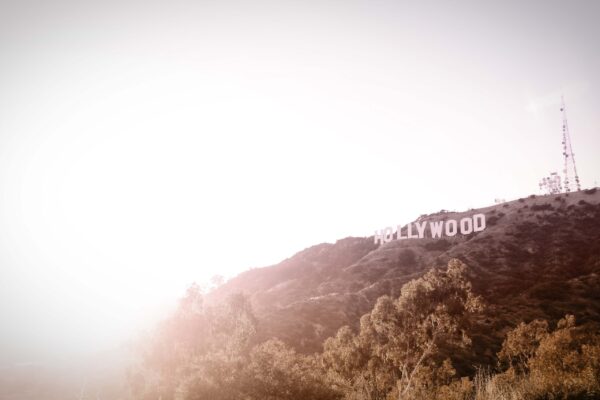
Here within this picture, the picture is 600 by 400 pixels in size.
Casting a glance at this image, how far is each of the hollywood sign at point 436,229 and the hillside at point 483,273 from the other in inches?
159

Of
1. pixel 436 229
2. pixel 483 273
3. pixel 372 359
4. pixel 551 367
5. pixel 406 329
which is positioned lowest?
pixel 551 367

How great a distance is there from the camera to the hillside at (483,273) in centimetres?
7681

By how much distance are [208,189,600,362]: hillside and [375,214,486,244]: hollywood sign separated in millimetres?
4046

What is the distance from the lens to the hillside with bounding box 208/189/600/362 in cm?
7681

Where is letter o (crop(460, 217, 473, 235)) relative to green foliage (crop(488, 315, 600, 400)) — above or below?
above

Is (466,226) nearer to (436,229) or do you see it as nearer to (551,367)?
(436,229)

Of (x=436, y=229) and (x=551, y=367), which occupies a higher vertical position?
(x=436, y=229)

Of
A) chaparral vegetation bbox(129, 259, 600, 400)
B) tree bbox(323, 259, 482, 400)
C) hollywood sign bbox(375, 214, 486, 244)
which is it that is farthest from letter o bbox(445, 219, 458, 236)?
tree bbox(323, 259, 482, 400)

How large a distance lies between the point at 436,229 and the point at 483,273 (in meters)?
42.3

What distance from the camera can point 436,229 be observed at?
14600 cm

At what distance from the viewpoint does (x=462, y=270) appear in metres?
32.8

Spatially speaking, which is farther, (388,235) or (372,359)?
(388,235)

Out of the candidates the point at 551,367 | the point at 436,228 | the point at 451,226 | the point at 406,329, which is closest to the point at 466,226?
the point at 451,226

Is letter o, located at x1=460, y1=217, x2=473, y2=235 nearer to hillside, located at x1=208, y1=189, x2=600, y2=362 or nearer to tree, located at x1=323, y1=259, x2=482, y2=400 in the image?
hillside, located at x1=208, y1=189, x2=600, y2=362
